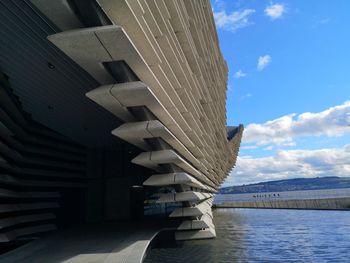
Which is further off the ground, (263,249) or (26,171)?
(26,171)

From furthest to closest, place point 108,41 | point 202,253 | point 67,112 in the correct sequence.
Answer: point 67,112
point 202,253
point 108,41

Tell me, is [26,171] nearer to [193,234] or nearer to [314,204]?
[193,234]

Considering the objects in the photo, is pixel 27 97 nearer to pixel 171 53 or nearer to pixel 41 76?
pixel 41 76

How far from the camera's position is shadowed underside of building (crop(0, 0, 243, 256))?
7445 millimetres

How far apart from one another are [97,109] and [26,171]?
5.95 meters

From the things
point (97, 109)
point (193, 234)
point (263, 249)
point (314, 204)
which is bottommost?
point (263, 249)

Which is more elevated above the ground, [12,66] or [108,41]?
[12,66]

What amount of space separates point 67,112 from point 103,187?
489 inches

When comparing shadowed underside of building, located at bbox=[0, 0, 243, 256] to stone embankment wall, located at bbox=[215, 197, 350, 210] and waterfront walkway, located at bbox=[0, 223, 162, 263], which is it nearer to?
waterfront walkway, located at bbox=[0, 223, 162, 263]

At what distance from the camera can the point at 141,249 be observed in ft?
43.7

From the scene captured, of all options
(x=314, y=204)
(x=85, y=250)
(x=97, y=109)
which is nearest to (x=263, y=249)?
(x=85, y=250)

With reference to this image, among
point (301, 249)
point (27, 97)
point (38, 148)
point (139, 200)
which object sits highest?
point (27, 97)

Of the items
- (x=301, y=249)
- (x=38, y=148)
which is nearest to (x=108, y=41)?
(x=301, y=249)

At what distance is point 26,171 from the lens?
18641 mm
